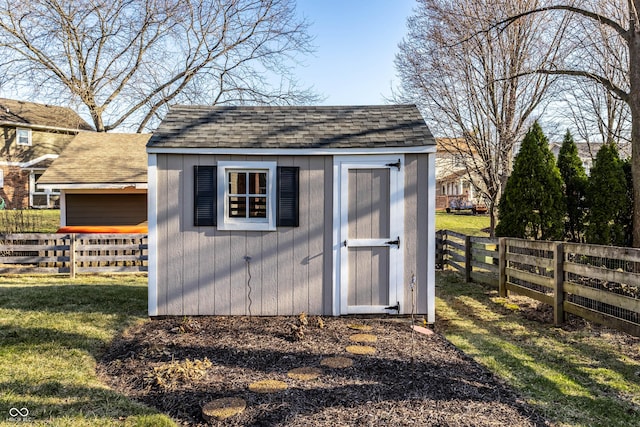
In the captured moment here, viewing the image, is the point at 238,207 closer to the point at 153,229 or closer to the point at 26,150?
the point at 153,229

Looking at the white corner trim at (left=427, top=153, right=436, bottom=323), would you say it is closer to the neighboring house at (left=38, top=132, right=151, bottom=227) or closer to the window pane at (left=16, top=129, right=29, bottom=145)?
the neighboring house at (left=38, top=132, right=151, bottom=227)

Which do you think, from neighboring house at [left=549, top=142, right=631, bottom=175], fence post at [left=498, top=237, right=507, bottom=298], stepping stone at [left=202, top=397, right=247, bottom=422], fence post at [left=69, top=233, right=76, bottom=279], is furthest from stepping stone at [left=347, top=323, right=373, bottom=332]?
fence post at [left=69, top=233, right=76, bottom=279]

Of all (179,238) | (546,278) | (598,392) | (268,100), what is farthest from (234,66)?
(598,392)

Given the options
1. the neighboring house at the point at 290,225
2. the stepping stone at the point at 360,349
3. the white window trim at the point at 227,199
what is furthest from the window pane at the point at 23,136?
the stepping stone at the point at 360,349

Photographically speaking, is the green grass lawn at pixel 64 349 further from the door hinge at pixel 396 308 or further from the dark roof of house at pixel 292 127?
the door hinge at pixel 396 308

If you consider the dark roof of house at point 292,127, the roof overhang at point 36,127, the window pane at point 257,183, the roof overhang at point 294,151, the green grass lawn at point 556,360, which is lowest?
the green grass lawn at point 556,360

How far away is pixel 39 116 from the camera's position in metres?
25.2

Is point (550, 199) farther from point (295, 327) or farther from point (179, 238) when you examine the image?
point (179, 238)

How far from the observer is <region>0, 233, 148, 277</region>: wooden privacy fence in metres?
9.97

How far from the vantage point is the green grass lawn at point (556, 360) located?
11.5 ft

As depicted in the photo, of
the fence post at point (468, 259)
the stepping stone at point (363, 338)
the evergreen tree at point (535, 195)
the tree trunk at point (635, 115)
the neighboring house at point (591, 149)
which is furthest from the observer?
the neighboring house at point (591, 149)

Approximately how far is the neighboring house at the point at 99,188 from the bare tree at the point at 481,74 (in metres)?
7.81

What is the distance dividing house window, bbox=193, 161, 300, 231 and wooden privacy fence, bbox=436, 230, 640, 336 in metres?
3.61

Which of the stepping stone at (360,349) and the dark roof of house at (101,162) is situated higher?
the dark roof of house at (101,162)
